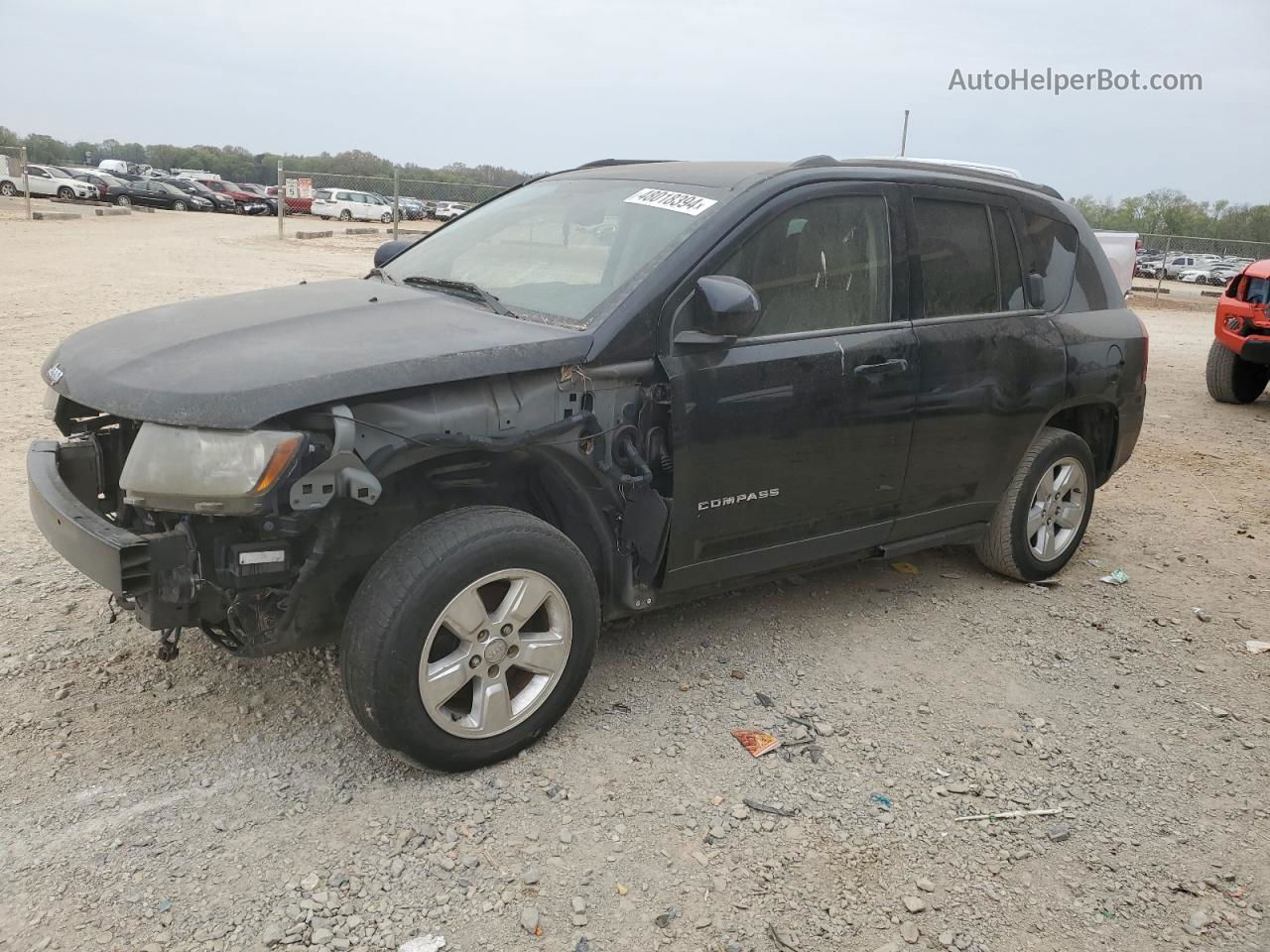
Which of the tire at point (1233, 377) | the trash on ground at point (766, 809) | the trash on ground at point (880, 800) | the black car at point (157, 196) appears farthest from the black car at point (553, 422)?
the black car at point (157, 196)

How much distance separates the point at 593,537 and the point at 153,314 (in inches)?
66.9

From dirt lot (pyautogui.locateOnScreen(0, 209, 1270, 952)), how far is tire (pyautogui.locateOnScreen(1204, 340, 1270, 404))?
20.6ft

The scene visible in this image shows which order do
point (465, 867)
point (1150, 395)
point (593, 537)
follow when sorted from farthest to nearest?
1. point (1150, 395)
2. point (593, 537)
3. point (465, 867)

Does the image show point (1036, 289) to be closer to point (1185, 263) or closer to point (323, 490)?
point (323, 490)

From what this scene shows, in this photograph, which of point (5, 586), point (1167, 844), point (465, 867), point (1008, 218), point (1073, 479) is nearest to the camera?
point (465, 867)

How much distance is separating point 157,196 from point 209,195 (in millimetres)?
2618

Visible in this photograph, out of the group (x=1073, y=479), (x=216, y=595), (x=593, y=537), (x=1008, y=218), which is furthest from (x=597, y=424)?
(x=1073, y=479)

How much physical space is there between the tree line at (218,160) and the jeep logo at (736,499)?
43.0 meters

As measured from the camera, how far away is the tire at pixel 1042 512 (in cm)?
479

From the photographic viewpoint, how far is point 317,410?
2.78 meters

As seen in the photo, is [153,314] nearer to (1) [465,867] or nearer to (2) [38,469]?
(2) [38,469]

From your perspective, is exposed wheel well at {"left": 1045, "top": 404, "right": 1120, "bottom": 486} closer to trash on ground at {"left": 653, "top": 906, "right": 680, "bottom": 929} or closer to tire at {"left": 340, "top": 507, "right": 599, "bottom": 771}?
tire at {"left": 340, "top": 507, "right": 599, "bottom": 771}

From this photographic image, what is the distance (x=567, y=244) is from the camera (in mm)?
3846

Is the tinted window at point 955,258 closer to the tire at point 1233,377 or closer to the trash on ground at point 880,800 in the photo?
the trash on ground at point 880,800
